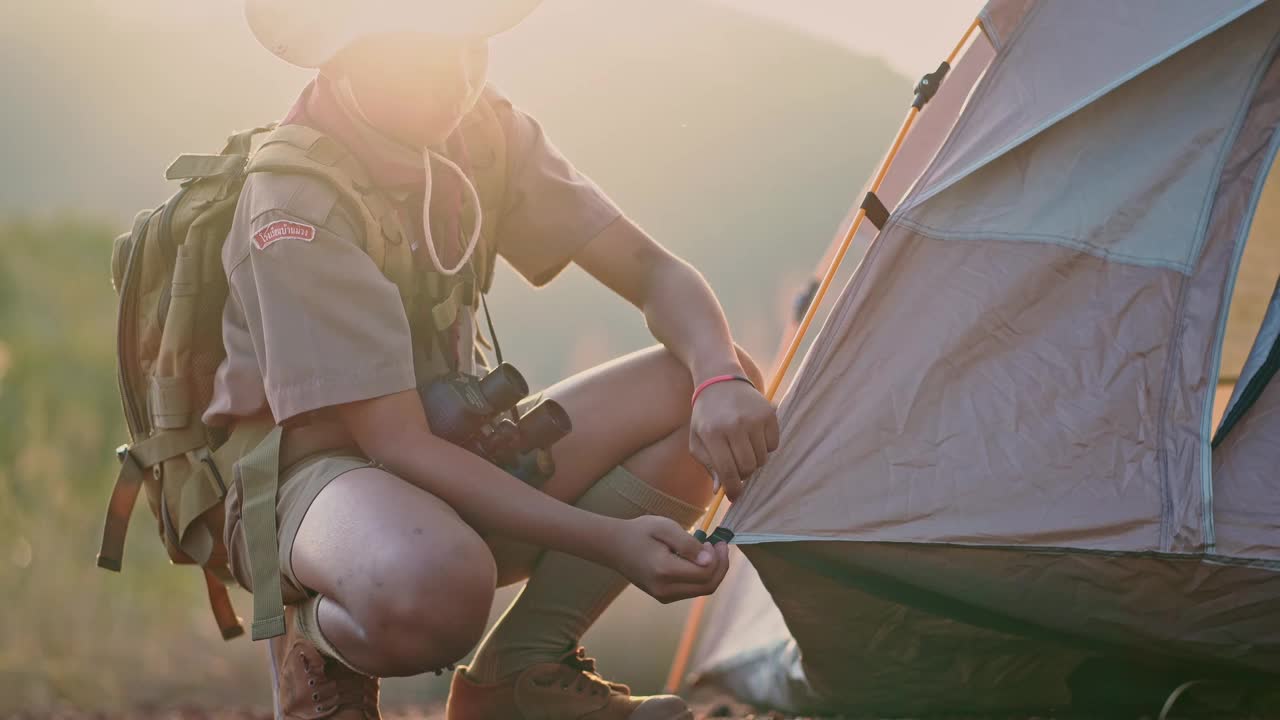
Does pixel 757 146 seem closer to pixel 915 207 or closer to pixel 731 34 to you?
pixel 731 34

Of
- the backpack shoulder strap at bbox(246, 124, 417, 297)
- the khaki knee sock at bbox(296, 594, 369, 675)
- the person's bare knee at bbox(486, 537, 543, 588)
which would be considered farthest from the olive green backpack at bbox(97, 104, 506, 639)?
the person's bare knee at bbox(486, 537, 543, 588)

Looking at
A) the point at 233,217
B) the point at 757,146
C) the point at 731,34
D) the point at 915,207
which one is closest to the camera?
the point at 233,217

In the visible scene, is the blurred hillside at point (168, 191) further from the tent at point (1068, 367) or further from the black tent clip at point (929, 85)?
the black tent clip at point (929, 85)

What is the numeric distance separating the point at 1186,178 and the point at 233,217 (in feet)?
4.62

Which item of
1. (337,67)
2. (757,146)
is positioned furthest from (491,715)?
(757,146)

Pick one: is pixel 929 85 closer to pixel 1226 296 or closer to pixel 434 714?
pixel 1226 296

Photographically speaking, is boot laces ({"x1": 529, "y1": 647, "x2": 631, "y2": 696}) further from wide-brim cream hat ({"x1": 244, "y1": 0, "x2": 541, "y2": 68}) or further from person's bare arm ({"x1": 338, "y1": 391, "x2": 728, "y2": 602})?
wide-brim cream hat ({"x1": 244, "y1": 0, "x2": 541, "y2": 68})

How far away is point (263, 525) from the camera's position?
5.43 feet

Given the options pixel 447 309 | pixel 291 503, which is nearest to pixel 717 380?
pixel 447 309

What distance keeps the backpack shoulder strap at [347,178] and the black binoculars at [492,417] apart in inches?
6.5

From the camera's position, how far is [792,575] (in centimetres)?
192

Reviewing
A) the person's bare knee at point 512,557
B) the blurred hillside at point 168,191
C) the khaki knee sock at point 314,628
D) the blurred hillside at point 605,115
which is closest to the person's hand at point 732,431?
the person's bare knee at point 512,557

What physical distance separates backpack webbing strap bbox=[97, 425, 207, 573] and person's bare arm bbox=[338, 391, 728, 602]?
12.2 inches

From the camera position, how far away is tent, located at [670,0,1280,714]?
176 centimetres
